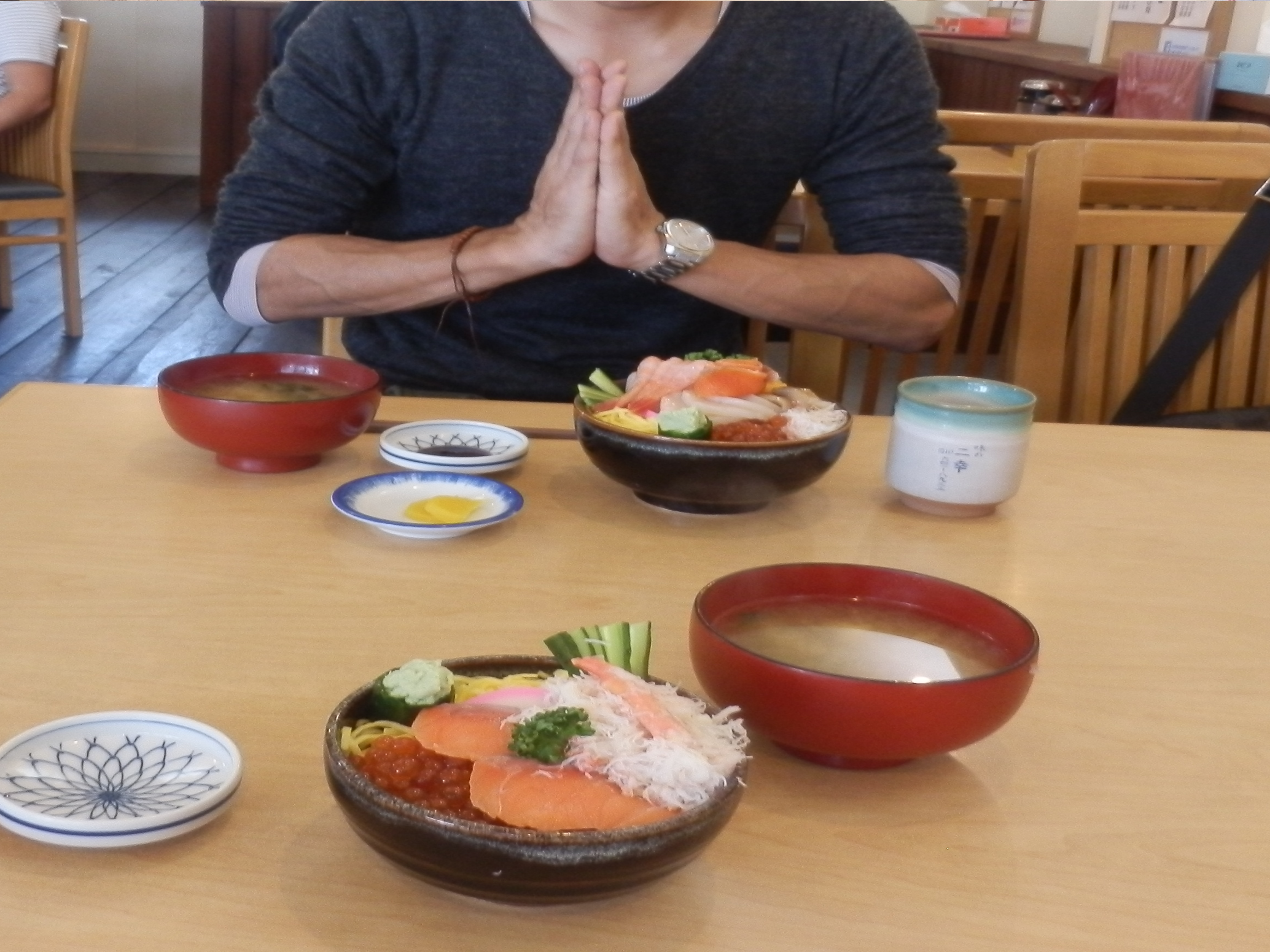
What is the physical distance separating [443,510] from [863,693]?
1.45 feet

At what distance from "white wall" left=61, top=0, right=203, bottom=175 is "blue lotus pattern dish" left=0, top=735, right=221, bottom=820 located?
665cm

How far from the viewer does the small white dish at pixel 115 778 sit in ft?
1.79

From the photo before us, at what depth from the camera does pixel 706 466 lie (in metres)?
0.98

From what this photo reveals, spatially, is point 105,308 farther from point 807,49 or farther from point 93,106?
point 807,49

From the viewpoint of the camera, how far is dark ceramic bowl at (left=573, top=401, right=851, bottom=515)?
3.21 feet

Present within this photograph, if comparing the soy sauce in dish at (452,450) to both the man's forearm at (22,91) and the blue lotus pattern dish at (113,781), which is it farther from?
the man's forearm at (22,91)

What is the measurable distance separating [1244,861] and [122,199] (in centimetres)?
656

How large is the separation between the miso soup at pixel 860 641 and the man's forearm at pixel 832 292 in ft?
2.34

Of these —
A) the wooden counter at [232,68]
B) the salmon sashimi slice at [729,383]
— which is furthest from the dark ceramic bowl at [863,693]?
the wooden counter at [232,68]

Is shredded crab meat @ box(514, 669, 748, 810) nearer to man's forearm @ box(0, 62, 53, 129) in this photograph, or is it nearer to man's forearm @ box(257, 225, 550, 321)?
man's forearm @ box(257, 225, 550, 321)

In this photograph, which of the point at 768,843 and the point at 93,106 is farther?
the point at 93,106

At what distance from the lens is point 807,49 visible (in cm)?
156

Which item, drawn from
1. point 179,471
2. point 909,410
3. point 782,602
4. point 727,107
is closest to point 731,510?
point 909,410

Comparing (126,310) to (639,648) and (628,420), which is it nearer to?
(628,420)
